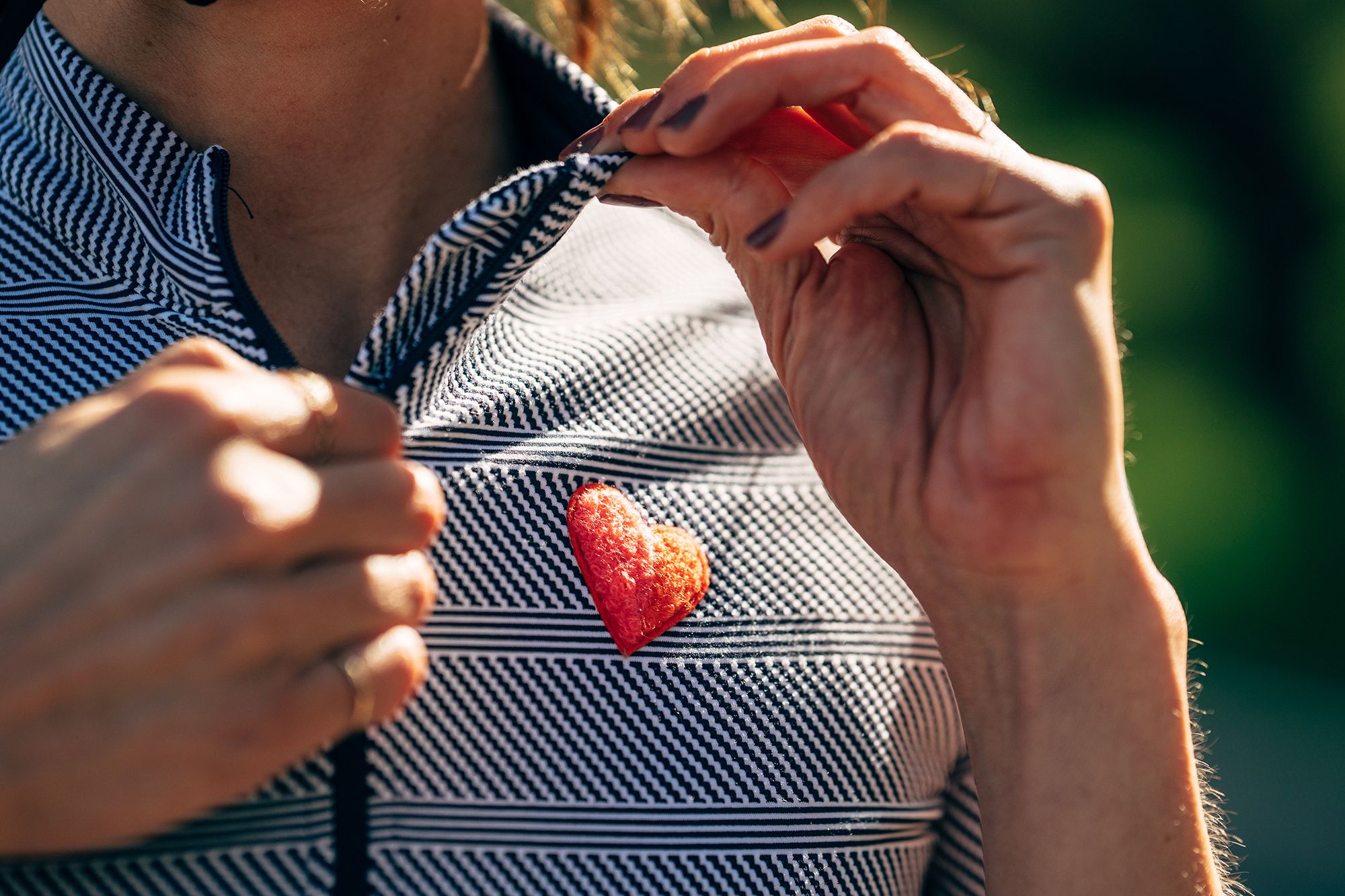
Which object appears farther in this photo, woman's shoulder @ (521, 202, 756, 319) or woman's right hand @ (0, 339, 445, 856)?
woman's shoulder @ (521, 202, 756, 319)

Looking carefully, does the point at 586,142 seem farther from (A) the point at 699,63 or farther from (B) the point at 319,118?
(B) the point at 319,118

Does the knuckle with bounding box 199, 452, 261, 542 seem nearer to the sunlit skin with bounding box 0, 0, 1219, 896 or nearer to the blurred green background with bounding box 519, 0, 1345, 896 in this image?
the sunlit skin with bounding box 0, 0, 1219, 896

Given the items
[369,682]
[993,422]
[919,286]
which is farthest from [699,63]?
[369,682]

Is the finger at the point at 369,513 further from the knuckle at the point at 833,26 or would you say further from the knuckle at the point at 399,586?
the knuckle at the point at 833,26

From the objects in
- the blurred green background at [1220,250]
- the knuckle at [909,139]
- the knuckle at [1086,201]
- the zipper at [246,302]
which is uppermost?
the knuckle at [909,139]

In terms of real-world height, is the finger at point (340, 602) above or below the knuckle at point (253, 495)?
below

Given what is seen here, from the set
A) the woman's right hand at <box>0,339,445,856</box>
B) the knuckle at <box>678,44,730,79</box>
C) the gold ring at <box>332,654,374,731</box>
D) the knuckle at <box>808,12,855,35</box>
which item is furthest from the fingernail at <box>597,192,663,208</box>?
the gold ring at <box>332,654,374,731</box>

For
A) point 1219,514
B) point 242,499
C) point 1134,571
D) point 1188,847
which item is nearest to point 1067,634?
point 1134,571

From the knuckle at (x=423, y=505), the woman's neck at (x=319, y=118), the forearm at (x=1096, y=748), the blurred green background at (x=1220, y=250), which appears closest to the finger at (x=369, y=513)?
the knuckle at (x=423, y=505)
